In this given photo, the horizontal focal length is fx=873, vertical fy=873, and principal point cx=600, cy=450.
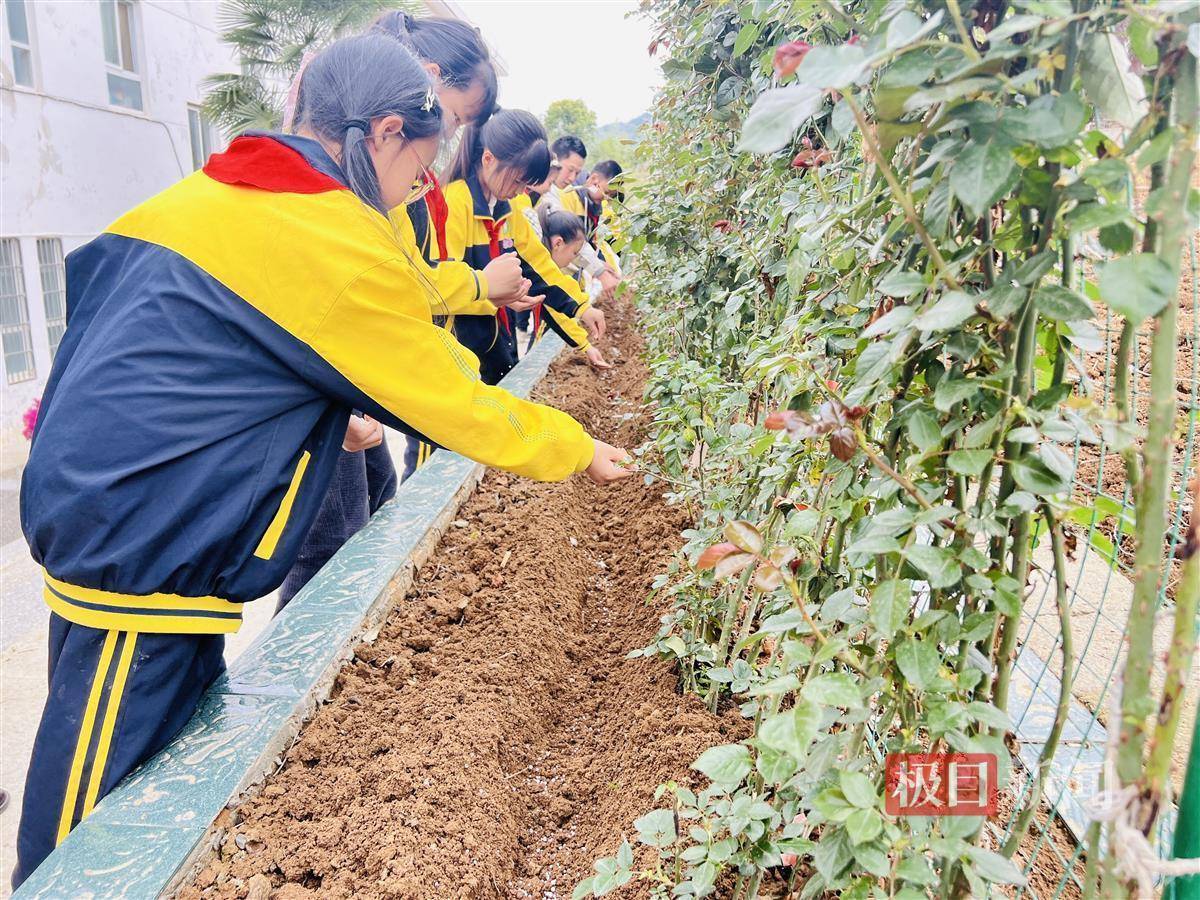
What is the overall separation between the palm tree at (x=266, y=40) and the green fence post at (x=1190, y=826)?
1206 cm

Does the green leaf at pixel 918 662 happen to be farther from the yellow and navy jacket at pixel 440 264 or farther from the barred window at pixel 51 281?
the barred window at pixel 51 281

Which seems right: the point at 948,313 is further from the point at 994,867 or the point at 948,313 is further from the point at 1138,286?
the point at 994,867

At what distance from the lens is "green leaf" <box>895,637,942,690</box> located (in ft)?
2.65

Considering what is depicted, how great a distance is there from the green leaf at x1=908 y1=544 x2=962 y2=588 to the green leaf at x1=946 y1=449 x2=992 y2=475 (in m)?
0.08

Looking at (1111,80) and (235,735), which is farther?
(235,735)

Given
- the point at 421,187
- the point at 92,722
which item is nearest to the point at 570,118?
the point at 421,187

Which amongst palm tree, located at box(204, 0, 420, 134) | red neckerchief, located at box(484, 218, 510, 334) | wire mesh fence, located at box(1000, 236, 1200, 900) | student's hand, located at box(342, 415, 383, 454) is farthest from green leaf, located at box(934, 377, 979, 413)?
palm tree, located at box(204, 0, 420, 134)

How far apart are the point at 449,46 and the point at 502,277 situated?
2.56 ft

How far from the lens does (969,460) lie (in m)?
0.79

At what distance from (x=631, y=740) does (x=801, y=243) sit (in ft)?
3.80

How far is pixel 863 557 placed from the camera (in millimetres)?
956

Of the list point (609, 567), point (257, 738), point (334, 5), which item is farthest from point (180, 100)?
point (257, 738)

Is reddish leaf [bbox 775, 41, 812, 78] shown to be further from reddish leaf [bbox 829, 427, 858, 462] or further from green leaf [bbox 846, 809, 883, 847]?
green leaf [bbox 846, 809, 883, 847]

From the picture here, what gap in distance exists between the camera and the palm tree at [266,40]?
11406mm
